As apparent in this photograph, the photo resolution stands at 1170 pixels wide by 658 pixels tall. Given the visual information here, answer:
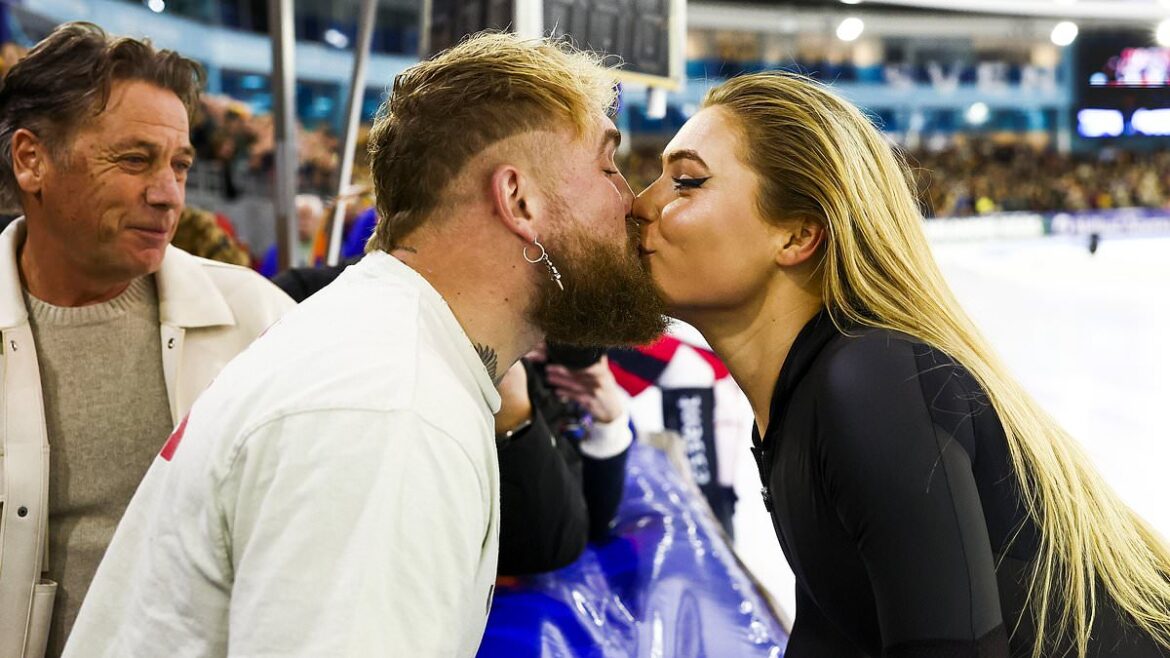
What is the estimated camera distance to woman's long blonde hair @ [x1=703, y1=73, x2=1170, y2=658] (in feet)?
4.42

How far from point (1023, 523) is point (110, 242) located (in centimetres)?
160

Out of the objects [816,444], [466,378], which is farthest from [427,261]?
[816,444]

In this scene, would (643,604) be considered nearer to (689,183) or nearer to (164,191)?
(689,183)

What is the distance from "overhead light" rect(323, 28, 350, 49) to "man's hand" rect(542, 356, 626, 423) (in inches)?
482

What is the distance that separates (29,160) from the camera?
1.87m

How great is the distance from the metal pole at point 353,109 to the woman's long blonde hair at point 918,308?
7.48ft

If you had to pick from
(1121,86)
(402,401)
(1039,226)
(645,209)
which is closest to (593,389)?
(645,209)

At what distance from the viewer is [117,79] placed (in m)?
1.86

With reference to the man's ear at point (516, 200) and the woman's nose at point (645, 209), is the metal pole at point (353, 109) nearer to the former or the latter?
the woman's nose at point (645, 209)

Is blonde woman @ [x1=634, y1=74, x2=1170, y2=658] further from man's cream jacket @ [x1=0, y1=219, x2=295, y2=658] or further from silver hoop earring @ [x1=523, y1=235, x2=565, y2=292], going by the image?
man's cream jacket @ [x1=0, y1=219, x2=295, y2=658]

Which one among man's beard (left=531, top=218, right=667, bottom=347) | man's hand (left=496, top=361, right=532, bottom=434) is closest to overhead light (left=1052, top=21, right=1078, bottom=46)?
man's hand (left=496, top=361, right=532, bottom=434)

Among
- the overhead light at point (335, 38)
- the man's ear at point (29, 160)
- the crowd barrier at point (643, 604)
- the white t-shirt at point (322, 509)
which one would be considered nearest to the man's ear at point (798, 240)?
the white t-shirt at point (322, 509)

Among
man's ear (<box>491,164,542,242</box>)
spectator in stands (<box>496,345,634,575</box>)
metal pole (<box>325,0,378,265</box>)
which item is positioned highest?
metal pole (<box>325,0,378,265</box>)

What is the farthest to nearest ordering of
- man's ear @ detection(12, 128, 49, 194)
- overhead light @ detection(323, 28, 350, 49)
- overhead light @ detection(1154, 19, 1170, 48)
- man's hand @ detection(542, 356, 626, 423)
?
overhead light @ detection(1154, 19, 1170, 48), overhead light @ detection(323, 28, 350, 49), man's hand @ detection(542, 356, 626, 423), man's ear @ detection(12, 128, 49, 194)
